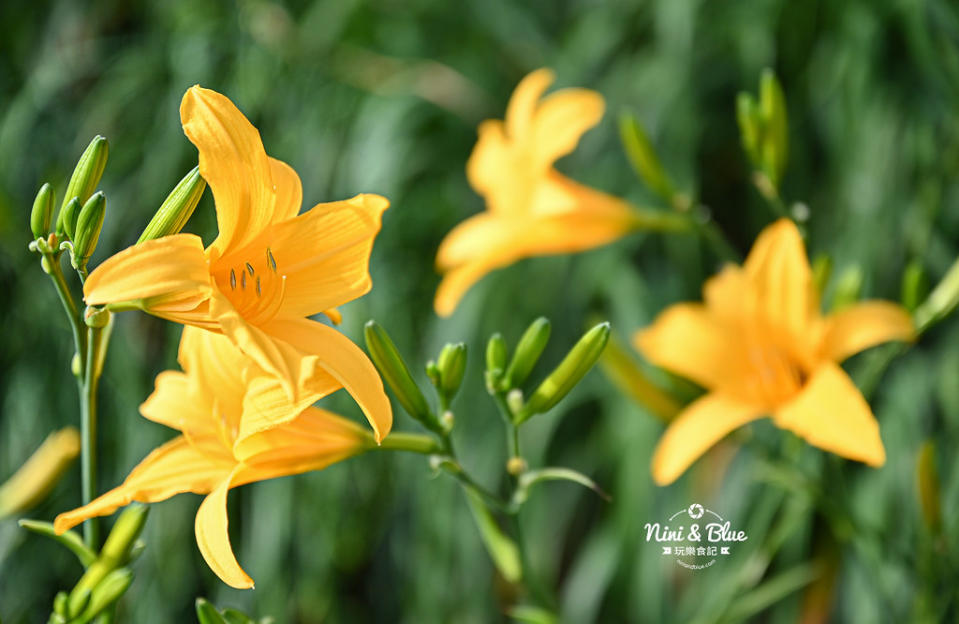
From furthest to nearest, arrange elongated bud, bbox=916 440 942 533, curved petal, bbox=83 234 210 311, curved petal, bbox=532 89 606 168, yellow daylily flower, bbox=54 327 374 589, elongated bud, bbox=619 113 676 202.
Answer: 1. curved petal, bbox=532 89 606 168
2. elongated bud, bbox=619 113 676 202
3. elongated bud, bbox=916 440 942 533
4. yellow daylily flower, bbox=54 327 374 589
5. curved petal, bbox=83 234 210 311

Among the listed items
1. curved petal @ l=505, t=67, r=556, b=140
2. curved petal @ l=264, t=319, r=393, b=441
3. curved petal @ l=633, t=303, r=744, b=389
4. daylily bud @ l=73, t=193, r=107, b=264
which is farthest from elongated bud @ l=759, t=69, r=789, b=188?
daylily bud @ l=73, t=193, r=107, b=264

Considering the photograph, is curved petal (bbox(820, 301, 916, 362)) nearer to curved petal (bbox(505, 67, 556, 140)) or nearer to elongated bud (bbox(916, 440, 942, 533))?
elongated bud (bbox(916, 440, 942, 533))

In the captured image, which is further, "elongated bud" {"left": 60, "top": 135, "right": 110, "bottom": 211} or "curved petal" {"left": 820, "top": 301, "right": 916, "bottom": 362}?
"curved petal" {"left": 820, "top": 301, "right": 916, "bottom": 362}

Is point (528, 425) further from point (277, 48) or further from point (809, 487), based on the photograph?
point (277, 48)

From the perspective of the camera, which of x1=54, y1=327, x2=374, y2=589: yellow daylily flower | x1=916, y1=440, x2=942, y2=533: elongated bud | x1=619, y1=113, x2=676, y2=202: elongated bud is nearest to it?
x1=54, y1=327, x2=374, y2=589: yellow daylily flower

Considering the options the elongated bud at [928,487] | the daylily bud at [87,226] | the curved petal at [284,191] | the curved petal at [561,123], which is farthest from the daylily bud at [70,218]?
the elongated bud at [928,487]

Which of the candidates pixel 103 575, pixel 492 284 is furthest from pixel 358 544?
pixel 103 575
